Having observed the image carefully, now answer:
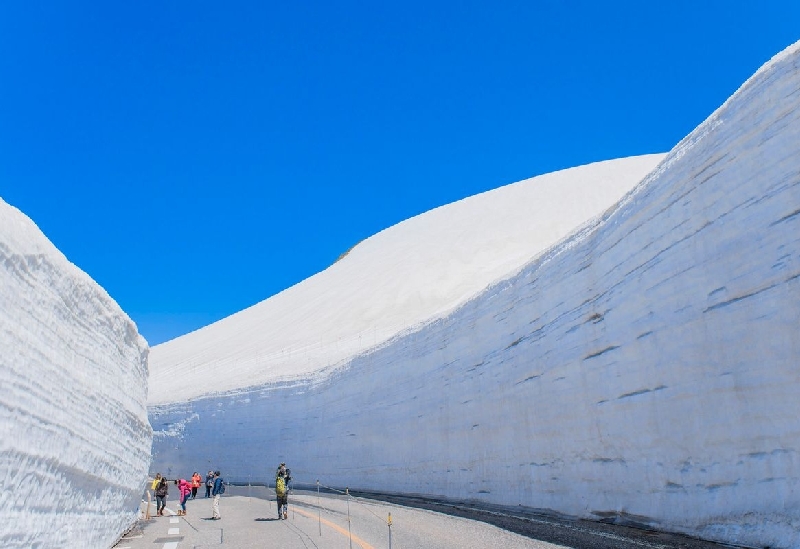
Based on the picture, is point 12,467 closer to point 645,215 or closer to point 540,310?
point 645,215

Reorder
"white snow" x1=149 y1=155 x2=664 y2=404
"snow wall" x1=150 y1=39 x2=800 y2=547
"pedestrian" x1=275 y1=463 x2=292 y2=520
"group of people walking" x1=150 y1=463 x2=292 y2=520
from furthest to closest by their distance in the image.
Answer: "white snow" x1=149 y1=155 x2=664 y2=404 → "group of people walking" x1=150 y1=463 x2=292 y2=520 → "pedestrian" x1=275 y1=463 x2=292 y2=520 → "snow wall" x1=150 y1=39 x2=800 y2=547

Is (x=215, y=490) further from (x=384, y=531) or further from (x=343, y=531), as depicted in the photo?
(x=384, y=531)

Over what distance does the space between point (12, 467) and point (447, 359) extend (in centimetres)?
1290

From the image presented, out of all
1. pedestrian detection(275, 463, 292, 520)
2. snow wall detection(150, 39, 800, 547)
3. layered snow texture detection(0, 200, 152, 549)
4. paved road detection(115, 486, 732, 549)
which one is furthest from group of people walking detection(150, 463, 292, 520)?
snow wall detection(150, 39, 800, 547)

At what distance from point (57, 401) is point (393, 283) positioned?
4483 centimetres

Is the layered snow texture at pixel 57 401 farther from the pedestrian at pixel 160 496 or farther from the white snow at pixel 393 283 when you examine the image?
the white snow at pixel 393 283

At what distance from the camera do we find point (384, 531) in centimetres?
1110

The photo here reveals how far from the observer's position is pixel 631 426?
34.2 feet

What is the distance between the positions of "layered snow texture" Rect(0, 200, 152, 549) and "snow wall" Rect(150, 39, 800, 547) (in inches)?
298

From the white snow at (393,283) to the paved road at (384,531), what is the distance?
1587 cm

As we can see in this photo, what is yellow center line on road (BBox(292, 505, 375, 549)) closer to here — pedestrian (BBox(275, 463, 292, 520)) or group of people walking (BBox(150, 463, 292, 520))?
group of people walking (BBox(150, 463, 292, 520))

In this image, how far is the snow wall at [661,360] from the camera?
7.95 meters

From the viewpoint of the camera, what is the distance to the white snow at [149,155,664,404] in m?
41.5

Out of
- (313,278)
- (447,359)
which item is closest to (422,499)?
(447,359)
